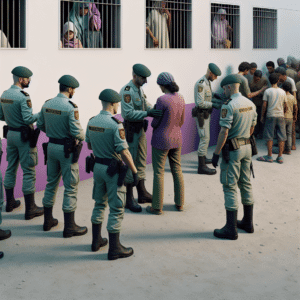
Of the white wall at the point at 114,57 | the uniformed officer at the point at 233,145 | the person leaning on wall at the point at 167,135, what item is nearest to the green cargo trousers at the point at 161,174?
the person leaning on wall at the point at 167,135

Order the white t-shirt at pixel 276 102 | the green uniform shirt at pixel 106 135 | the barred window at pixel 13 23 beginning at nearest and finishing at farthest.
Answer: the green uniform shirt at pixel 106 135 < the barred window at pixel 13 23 < the white t-shirt at pixel 276 102

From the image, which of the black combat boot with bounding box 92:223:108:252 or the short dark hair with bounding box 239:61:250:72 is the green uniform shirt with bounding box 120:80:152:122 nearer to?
the black combat boot with bounding box 92:223:108:252

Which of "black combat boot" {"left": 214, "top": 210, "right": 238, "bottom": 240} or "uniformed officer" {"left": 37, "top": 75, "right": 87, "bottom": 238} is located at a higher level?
"uniformed officer" {"left": 37, "top": 75, "right": 87, "bottom": 238}

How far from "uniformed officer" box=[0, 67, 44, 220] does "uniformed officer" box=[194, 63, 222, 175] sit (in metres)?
3.50

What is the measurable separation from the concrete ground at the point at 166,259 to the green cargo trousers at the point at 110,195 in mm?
388

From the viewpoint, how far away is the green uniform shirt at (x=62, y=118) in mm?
5973

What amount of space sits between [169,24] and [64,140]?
218 inches

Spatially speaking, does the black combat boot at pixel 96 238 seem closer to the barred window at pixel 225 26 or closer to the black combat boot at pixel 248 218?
the black combat boot at pixel 248 218

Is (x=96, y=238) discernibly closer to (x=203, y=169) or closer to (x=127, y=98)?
(x=127, y=98)

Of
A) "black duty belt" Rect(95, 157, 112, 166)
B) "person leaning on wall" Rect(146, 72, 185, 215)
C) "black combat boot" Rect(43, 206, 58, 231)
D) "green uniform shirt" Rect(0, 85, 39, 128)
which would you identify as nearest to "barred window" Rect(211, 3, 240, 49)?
"person leaning on wall" Rect(146, 72, 185, 215)

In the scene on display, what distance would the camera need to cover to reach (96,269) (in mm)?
5246

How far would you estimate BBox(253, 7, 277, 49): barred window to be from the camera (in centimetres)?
1363

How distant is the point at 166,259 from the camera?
218 inches

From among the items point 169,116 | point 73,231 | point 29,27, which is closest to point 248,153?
point 169,116
